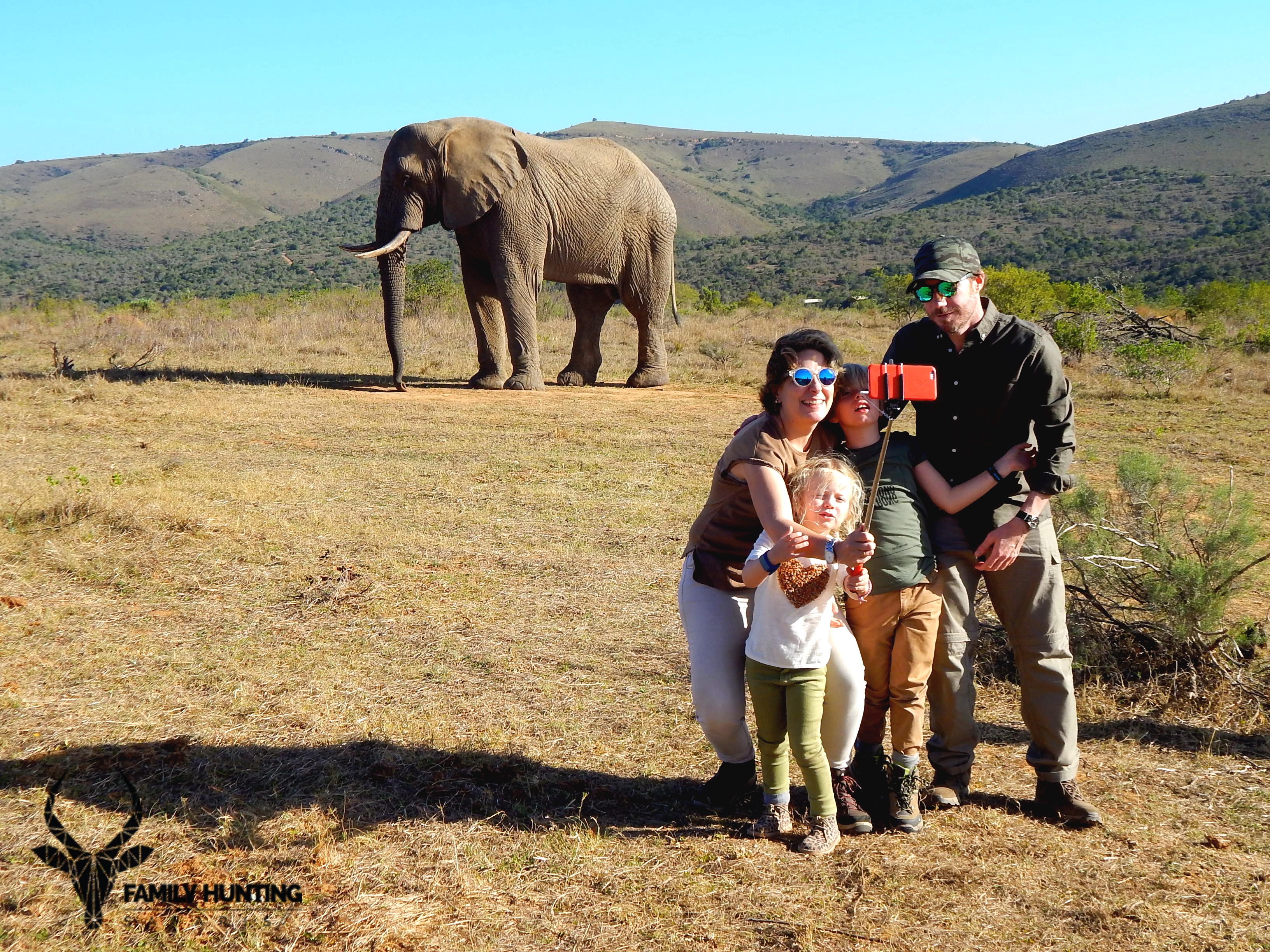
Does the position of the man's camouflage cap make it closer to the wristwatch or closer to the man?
the man

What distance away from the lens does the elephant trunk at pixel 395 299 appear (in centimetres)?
1384

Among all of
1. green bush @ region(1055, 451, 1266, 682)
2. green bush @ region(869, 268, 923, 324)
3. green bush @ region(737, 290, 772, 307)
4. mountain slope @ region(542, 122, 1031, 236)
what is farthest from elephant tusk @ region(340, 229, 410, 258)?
mountain slope @ region(542, 122, 1031, 236)

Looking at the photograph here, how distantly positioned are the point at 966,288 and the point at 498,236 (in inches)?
443

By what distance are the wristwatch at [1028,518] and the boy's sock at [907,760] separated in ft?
2.80

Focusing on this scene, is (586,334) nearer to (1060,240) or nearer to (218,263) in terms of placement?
(1060,240)

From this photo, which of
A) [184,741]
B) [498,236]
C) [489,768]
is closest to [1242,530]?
[489,768]

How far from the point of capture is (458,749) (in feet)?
14.1

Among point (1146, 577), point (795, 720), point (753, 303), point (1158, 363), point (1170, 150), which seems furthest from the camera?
point (1170, 150)

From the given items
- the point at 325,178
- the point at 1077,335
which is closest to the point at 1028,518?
the point at 1077,335

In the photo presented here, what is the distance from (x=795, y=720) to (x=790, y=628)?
0.31 m

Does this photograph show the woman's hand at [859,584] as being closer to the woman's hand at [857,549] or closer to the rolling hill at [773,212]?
the woman's hand at [857,549]

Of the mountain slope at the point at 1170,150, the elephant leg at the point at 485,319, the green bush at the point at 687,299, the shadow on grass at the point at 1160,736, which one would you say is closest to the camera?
the shadow on grass at the point at 1160,736

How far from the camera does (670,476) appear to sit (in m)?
9.47

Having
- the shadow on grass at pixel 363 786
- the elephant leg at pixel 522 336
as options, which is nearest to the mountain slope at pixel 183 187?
the elephant leg at pixel 522 336
